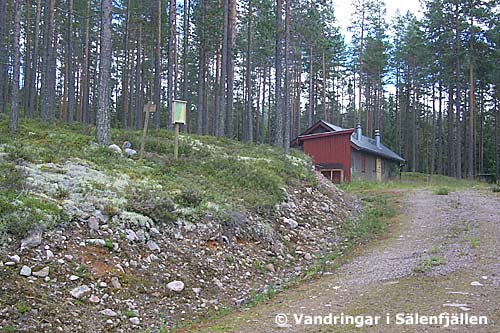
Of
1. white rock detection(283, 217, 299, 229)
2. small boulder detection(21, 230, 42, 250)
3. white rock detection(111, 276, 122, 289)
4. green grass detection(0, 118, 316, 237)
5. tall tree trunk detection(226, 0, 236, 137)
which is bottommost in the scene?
white rock detection(111, 276, 122, 289)

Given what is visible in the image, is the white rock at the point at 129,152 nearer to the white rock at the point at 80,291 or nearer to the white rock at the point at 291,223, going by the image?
the white rock at the point at 291,223

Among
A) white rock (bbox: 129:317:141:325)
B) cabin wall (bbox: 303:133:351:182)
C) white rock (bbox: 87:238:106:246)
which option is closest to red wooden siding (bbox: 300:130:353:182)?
cabin wall (bbox: 303:133:351:182)

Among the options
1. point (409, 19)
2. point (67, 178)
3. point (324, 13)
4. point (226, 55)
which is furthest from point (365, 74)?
point (67, 178)

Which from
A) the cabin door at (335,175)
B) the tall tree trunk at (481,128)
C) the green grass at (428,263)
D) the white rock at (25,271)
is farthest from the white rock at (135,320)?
the tall tree trunk at (481,128)

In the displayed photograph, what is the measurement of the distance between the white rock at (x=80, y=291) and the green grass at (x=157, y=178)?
3.74 ft

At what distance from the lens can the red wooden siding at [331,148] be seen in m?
29.0

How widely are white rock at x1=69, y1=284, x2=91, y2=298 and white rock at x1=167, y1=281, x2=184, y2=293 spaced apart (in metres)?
1.20

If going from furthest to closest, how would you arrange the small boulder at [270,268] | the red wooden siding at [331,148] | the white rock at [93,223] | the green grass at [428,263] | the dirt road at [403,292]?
the red wooden siding at [331,148] < the small boulder at [270,268] < the green grass at [428,263] < the white rock at [93,223] < the dirt road at [403,292]

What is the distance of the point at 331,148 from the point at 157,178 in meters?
21.4

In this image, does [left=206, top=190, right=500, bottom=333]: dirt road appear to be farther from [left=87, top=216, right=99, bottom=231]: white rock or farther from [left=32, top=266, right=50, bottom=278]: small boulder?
[left=87, top=216, right=99, bottom=231]: white rock

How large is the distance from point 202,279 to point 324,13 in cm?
3129

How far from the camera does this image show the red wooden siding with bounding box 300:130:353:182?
95.2 ft

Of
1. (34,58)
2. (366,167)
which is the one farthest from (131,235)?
(366,167)

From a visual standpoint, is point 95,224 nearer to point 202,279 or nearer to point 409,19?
point 202,279
